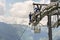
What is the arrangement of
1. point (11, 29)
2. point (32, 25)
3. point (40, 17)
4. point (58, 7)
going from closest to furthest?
point (58, 7) < point (40, 17) < point (32, 25) < point (11, 29)

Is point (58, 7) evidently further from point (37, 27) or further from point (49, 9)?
point (37, 27)

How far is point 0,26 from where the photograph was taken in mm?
174250

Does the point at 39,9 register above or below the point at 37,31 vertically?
above

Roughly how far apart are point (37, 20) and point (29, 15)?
1328mm

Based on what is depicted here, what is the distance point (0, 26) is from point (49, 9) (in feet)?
520

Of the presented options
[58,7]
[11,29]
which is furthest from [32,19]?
[11,29]

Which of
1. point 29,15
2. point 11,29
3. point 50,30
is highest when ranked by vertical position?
point 29,15

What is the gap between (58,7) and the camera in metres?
16.6

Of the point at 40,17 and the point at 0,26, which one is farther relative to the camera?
the point at 0,26

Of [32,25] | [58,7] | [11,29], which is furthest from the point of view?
[11,29]

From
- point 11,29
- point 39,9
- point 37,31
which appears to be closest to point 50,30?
point 37,31

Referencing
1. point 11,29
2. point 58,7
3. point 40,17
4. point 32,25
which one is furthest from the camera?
point 11,29

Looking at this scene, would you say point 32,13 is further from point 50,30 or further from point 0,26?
point 0,26

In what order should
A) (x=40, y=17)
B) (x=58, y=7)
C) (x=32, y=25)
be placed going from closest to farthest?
(x=58, y=7) → (x=40, y=17) → (x=32, y=25)
